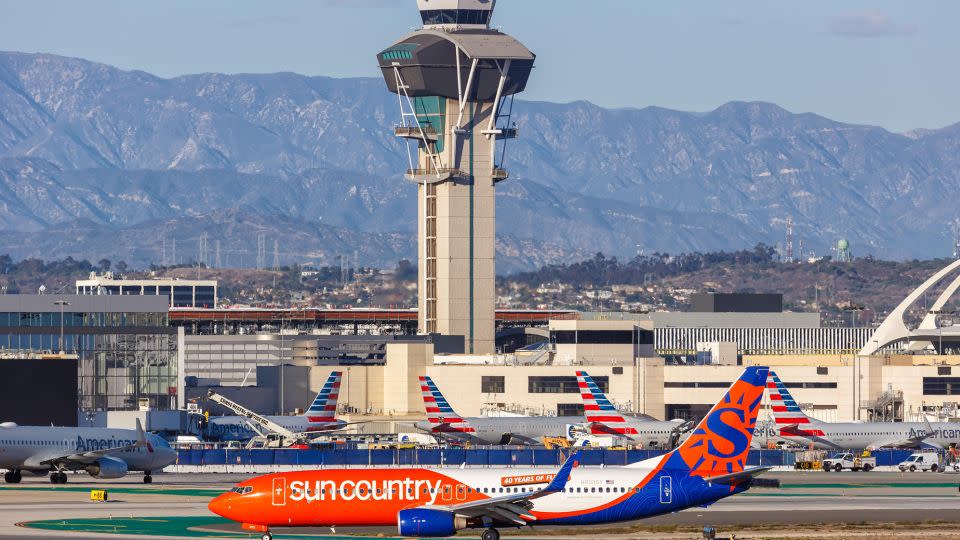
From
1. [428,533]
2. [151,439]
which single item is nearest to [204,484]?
[151,439]

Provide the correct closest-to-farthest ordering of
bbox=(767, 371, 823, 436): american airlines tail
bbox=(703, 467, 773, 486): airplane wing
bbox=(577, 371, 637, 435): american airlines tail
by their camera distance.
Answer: bbox=(703, 467, 773, 486): airplane wing < bbox=(767, 371, 823, 436): american airlines tail < bbox=(577, 371, 637, 435): american airlines tail

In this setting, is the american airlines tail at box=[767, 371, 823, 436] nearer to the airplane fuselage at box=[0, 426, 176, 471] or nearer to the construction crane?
the construction crane

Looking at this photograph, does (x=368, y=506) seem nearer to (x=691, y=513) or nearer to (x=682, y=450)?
(x=682, y=450)

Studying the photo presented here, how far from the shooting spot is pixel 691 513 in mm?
92125

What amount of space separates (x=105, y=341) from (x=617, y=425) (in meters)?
47.3

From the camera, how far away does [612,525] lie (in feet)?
281

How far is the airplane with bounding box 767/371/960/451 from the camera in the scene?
150 metres

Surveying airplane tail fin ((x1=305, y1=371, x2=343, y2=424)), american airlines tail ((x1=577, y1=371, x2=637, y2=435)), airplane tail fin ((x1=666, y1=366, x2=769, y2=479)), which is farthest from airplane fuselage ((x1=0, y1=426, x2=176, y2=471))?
airplane tail fin ((x1=666, y1=366, x2=769, y2=479))

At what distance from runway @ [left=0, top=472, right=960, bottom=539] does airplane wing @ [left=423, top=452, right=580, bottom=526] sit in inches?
145

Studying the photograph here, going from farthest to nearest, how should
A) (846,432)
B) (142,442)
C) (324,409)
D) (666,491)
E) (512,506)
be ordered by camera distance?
(324,409), (846,432), (142,442), (666,491), (512,506)

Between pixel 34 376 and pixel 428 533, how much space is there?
248ft

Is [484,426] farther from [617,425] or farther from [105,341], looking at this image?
[105,341]

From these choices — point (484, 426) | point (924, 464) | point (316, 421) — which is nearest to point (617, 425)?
point (484, 426)

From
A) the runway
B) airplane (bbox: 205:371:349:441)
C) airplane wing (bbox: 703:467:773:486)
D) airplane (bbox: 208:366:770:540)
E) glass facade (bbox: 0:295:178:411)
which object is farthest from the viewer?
glass facade (bbox: 0:295:178:411)
